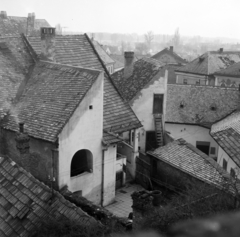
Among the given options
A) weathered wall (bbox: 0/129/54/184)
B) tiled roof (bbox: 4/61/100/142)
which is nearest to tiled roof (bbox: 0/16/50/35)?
tiled roof (bbox: 4/61/100/142)

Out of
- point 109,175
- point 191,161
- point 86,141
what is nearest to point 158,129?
point 191,161

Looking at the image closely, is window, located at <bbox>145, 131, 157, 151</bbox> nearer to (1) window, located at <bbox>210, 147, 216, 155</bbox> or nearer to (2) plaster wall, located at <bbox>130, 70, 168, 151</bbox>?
(2) plaster wall, located at <bbox>130, 70, 168, 151</bbox>

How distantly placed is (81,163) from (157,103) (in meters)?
11.2

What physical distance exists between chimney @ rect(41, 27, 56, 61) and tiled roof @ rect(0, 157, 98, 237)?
32.3ft

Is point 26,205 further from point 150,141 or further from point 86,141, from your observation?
point 150,141

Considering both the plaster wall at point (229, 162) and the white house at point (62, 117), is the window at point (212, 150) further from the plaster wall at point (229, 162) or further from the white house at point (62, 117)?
the white house at point (62, 117)

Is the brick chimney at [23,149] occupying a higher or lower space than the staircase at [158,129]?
higher

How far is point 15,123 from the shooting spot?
17656mm

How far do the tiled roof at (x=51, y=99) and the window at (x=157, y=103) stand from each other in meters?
10.2

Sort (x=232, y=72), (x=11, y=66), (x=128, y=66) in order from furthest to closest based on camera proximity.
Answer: (x=232, y=72), (x=128, y=66), (x=11, y=66)

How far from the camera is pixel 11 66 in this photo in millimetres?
20844

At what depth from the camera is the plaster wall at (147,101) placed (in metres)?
27.1

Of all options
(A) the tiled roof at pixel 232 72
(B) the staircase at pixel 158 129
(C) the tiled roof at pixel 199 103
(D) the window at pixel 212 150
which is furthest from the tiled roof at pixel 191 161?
(A) the tiled roof at pixel 232 72

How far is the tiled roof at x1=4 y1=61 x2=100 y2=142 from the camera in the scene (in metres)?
16.4
